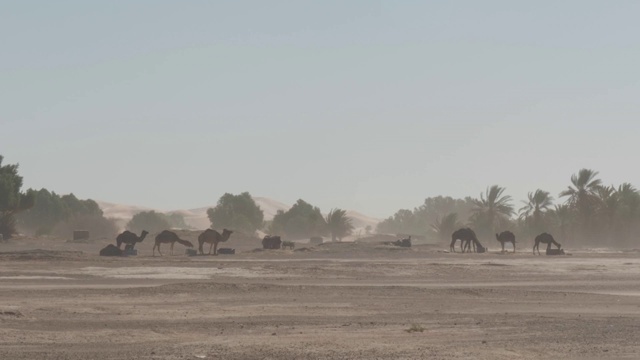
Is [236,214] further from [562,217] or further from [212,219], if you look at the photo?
[562,217]

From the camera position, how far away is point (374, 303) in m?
26.9

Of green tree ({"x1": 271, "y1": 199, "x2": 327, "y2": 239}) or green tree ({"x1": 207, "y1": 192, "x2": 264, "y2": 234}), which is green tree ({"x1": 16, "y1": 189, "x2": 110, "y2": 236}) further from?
green tree ({"x1": 271, "y1": 199, "x2": 327, "y2": 239})

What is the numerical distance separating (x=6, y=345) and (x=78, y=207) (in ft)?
403

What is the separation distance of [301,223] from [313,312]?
108 meters

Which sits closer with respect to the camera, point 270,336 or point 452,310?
point 270,336

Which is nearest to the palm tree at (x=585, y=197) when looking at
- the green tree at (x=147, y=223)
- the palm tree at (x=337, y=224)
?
the palm tree at (x=337, y=224)

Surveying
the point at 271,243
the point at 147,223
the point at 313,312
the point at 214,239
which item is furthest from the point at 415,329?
the point at 147,223

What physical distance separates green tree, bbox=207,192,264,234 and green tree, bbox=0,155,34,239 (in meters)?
49.9

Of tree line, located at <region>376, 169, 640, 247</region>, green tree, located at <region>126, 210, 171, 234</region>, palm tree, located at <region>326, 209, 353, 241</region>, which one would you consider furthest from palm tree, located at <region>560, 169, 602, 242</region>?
green tree, located at <region>126, 210, 171, 234</region>

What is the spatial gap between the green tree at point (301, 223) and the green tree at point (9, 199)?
A: 4540 centimetres

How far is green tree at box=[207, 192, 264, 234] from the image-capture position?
13362cm

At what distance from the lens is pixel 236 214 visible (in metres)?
136

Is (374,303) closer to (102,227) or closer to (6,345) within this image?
(6,345)

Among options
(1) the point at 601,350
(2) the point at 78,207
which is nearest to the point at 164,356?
(1) the point at 601,350
